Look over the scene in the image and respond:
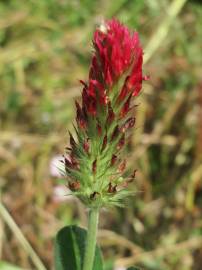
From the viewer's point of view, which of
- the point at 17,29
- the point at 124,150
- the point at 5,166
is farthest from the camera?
the point at 17,29

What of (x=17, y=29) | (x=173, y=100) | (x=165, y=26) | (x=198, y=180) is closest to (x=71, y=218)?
(x=198, y=180)

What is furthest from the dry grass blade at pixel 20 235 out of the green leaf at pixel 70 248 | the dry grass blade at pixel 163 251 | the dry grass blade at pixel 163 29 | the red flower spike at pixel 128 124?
the dry grass blade at pixel 163 29

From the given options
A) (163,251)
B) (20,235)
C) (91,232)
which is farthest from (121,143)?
(163,251)

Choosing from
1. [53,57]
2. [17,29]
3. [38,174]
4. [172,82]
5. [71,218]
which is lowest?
[71,218]

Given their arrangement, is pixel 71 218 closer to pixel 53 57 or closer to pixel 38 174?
pixel 38 174

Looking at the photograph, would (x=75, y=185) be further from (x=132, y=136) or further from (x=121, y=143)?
(x=132, y=136)

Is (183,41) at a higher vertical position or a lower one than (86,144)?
higher
